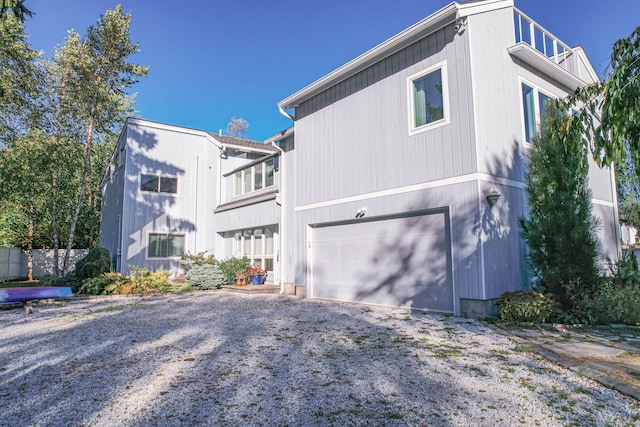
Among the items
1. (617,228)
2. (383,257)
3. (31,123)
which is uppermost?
(31,123)

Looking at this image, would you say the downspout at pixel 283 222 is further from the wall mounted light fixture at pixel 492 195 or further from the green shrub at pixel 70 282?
the green shrub at pixel 70 282

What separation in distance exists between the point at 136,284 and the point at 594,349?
11814mm

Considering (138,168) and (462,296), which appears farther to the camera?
(138,168)

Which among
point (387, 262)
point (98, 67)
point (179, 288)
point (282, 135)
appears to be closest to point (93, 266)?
point (179, 288)

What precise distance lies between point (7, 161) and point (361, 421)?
66.4 ft

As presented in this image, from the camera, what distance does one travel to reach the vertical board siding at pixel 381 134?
744 centimetres

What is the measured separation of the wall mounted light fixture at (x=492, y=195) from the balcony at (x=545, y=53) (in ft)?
10.7

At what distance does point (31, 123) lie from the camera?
60.4ft

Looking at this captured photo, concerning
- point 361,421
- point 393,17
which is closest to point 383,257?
point 361,421

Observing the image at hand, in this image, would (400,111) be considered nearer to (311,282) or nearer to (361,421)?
(311,282)

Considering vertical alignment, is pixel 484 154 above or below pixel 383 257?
above

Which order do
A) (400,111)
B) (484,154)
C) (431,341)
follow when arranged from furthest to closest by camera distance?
(400,111) → (484,154) → (431,341)

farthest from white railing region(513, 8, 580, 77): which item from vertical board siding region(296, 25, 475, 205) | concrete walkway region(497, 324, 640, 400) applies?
concrete walkway region(497, 324, 640, 400)

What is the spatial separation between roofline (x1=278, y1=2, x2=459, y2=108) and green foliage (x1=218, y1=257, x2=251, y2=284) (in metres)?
5.72
